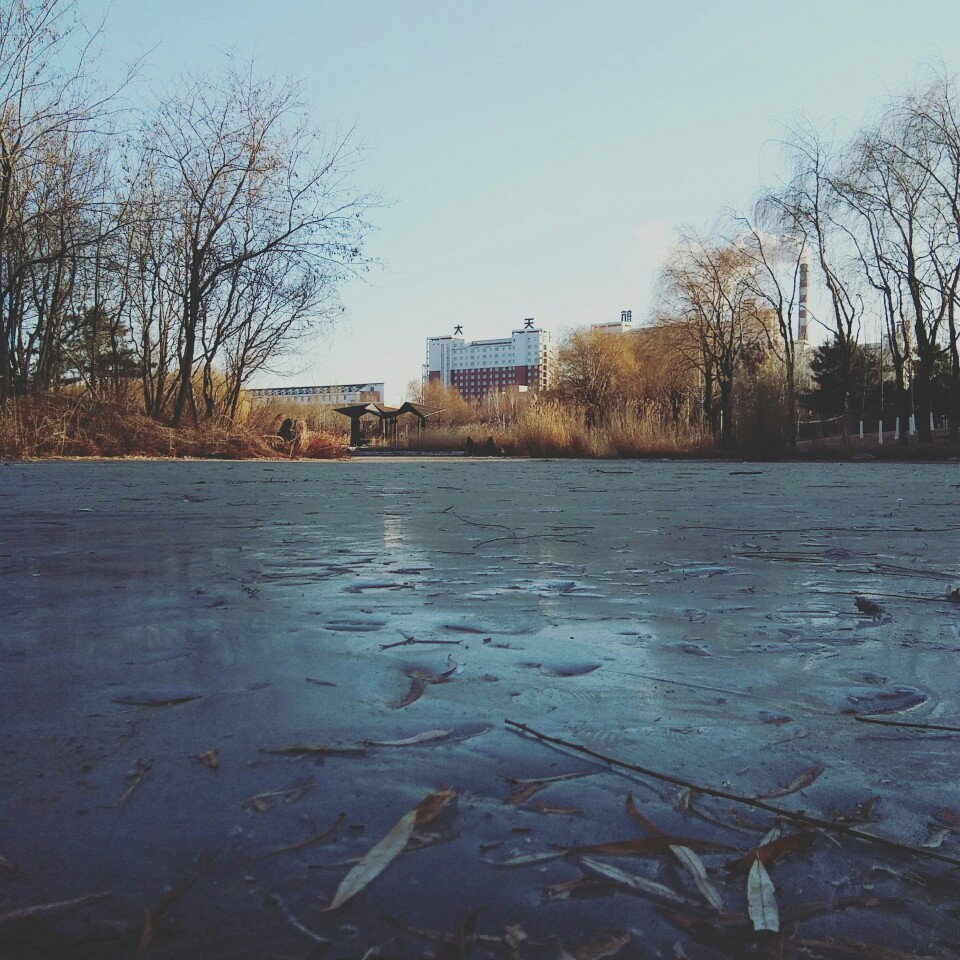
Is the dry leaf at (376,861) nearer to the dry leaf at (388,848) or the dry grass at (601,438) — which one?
the dry leaf at (388,848)

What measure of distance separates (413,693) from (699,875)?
1.86ft

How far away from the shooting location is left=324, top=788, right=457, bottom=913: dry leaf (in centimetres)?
70

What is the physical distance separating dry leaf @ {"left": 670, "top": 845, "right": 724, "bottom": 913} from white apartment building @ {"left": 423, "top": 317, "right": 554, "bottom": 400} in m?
132

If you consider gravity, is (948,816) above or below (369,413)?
below

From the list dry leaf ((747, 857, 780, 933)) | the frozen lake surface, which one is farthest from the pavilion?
dry leaf ((747, 857, 780, 933))

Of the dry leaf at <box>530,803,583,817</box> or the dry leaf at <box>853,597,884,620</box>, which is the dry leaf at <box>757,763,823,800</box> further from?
the dry leaf at <box>853,597,884,620</box>

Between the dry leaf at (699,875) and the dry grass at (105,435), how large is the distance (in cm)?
1197

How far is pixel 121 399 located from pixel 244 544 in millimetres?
11717

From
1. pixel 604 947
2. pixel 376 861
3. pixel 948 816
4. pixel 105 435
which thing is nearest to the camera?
pixel 604 947

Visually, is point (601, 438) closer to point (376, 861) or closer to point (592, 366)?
point (376, 861)

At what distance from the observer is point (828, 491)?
648 cm

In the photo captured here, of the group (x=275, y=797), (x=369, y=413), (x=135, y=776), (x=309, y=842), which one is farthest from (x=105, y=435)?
(x=369, y=413)

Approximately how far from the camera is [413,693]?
121 cm

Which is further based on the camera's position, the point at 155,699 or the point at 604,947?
the point at 155,699
